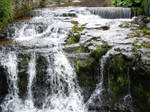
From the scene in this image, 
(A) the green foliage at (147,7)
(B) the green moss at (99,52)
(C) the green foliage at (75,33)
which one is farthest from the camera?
(A) the green foliage at (147,7)

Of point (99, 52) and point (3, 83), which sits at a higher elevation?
point (99, 52)

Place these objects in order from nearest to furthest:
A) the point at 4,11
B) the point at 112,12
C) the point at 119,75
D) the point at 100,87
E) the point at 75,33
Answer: the point at 119,75 → the point at 100,87 → the point at 75,33 → the point at 4,11 → the point at 112,12

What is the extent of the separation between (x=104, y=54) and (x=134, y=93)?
1698 millimetres

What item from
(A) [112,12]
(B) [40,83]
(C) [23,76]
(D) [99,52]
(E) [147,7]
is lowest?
(B) [40,83]

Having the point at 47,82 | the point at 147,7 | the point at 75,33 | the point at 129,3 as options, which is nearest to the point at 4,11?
the point at 75,33

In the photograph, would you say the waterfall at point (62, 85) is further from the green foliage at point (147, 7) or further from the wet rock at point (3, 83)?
the green foliage at point (147, 7)

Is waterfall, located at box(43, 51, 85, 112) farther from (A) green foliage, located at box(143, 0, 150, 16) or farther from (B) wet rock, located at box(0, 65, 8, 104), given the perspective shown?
(A) green foliage, located at box(143, 0, 150, 16)

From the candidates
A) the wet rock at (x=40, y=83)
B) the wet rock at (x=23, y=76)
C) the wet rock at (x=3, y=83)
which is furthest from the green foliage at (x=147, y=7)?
the wet rock at (x=3, y=83)

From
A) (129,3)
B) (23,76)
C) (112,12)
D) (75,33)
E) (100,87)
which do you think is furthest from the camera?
(129,3)

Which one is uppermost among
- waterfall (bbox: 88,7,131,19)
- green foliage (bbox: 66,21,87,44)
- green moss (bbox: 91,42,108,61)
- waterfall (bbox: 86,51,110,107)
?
waterfall (bbox: 88,7,131,19)

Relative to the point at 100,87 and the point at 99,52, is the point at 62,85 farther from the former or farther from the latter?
the point at 99,52

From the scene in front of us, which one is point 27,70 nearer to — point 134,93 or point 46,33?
point 46,33

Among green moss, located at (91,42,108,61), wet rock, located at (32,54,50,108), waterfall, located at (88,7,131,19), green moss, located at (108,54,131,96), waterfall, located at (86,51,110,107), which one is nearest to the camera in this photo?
green moss, located at (108,54,131,96)

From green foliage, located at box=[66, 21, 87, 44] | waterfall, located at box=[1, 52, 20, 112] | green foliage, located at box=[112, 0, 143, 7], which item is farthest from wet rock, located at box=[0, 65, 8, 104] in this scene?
green foliage, located at box=[112, 0, 143, 7]
